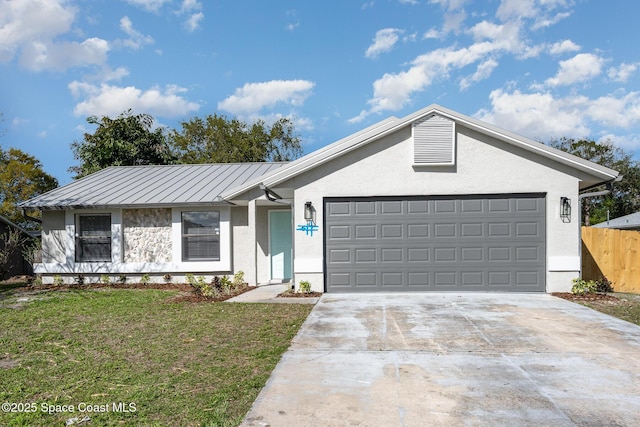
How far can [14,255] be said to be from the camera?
1636 cm

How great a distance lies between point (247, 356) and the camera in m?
5.27

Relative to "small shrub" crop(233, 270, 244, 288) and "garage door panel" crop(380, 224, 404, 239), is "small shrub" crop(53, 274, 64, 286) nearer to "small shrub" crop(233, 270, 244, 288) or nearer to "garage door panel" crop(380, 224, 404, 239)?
"small shrub" crop(233, 270, 244, 288)

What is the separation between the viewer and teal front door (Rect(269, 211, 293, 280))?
519 inches

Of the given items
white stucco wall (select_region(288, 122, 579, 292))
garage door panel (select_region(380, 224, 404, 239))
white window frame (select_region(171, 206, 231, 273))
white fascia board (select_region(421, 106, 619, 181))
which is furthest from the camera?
white window frame (select_region(171, 206, 231, 273))

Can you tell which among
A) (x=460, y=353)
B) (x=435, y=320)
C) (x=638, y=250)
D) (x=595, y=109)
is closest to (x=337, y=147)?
(x=435, y=320)

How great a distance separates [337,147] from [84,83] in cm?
1601

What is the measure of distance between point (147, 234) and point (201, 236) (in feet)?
6.15

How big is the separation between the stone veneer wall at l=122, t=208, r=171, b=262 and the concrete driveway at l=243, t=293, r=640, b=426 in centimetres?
743

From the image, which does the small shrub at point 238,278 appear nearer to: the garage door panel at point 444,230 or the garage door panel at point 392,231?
the garage door panel at point 392,231

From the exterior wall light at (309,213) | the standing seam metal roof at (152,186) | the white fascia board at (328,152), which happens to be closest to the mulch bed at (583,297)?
the white fascia board at (328,152)

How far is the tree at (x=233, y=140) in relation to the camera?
3256 cm

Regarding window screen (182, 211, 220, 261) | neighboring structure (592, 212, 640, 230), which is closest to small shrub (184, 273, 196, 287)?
window screen (182, 211, 220, 261)

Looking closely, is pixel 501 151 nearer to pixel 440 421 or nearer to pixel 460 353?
pixel 460 353

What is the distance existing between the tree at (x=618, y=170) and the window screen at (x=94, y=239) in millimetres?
35160
